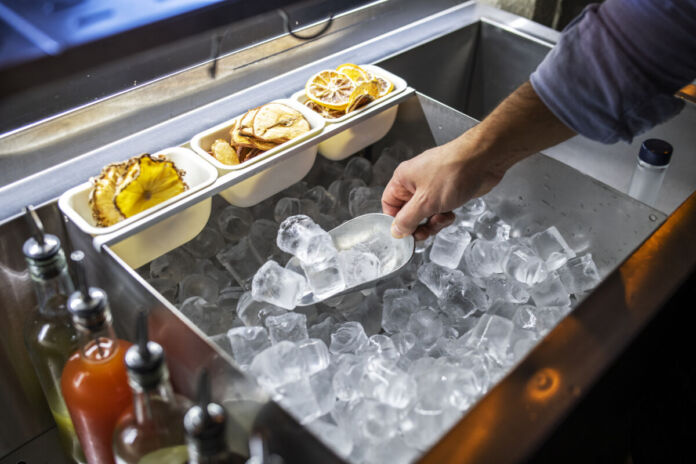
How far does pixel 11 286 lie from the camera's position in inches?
38.7

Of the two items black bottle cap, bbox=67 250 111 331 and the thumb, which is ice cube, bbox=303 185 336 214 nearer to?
the thumb

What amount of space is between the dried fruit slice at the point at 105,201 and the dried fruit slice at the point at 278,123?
0.89 ft

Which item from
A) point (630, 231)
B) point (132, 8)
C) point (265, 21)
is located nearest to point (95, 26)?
point (132, 8)

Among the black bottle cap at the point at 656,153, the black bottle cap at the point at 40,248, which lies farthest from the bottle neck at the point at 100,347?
the black bottle cap at the point at 656,153

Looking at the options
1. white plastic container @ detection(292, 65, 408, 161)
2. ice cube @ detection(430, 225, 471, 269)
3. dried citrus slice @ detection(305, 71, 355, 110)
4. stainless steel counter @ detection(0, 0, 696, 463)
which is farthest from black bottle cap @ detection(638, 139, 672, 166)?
dried citrus slice @ detection(305, 71, 355, 110)

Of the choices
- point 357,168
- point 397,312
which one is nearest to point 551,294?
point 397,312

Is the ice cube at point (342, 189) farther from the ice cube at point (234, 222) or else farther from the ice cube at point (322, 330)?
A: the ice cube at point (322, 330)

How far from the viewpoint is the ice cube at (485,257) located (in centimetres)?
119

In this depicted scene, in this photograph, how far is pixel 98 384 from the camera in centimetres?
78

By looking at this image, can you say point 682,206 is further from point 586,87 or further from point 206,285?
point 206,285

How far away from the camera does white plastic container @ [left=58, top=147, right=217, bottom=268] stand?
0.98 m

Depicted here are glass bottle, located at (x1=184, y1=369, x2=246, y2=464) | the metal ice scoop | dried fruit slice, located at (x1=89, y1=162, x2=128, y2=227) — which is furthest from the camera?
the metal ice scoop

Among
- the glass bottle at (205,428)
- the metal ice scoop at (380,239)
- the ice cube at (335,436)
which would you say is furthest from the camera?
the metal ice scoop at (380,239)

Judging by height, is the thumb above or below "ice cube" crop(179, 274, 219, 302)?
above
